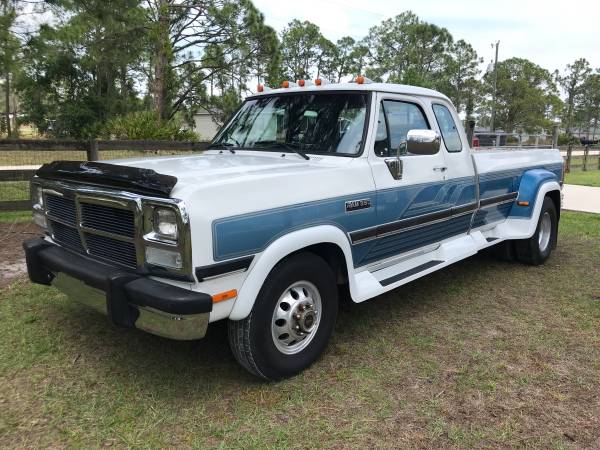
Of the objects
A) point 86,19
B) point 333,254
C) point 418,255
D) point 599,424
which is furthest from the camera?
point 86,19

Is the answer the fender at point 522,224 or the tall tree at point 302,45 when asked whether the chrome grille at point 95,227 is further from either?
the tall tree at point 302,45

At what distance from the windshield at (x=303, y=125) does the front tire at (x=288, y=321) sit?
103 centimetres

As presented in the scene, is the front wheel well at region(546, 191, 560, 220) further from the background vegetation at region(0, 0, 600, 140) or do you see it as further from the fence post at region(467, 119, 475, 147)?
the background vegetation at region(0, 0, 600, 140)

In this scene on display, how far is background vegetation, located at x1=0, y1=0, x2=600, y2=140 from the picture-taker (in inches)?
299

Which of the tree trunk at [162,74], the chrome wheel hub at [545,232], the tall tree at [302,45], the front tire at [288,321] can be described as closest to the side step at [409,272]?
the front tire at [288,321]

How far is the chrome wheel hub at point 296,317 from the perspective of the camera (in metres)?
3.18

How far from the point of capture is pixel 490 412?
2.98 meters

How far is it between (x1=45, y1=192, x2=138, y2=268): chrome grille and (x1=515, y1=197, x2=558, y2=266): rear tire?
15.5ft

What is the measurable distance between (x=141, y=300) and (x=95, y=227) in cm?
68

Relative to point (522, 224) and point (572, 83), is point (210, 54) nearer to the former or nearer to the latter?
point (522, 224)

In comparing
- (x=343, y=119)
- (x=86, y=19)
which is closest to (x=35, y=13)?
(x=86, y=19)

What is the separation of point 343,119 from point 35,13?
5.56 m

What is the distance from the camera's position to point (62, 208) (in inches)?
134

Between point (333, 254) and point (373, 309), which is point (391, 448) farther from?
point (373, 309)
